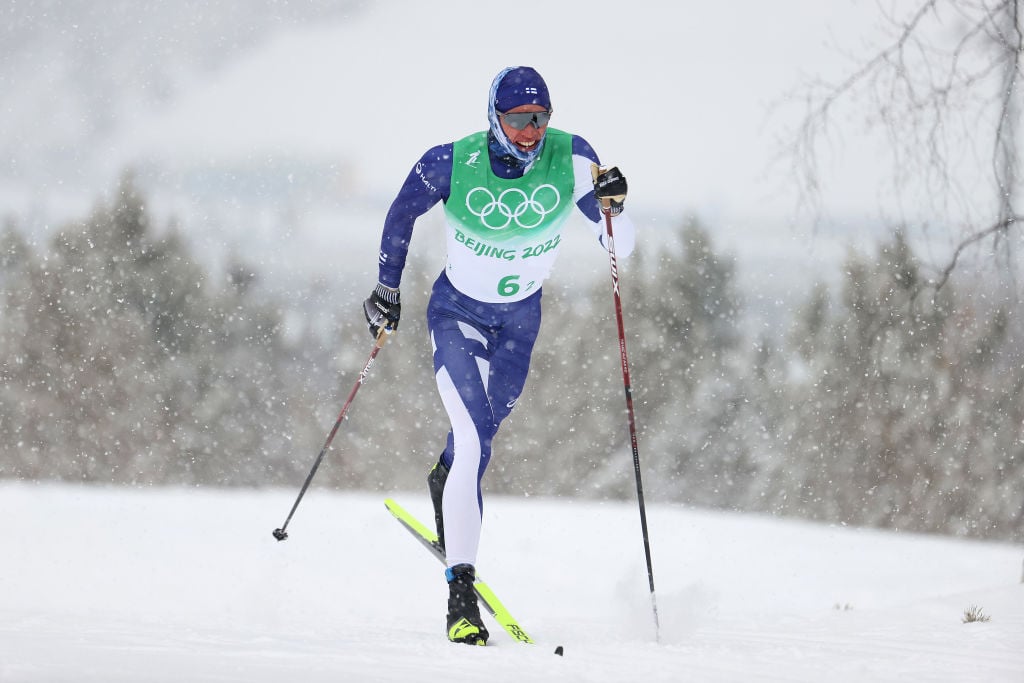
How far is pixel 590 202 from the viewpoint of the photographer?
417 centimetres

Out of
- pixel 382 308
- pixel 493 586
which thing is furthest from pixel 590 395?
pixel 382 308

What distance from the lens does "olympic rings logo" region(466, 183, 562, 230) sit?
13.1 feet

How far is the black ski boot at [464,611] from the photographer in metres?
3.45

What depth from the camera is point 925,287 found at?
6.23m

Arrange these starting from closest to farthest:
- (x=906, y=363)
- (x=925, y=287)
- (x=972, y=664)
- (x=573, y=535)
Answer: (x=972, y=664) → (x=925, y=287) → (x=573, y=535) → (x=906, y=363)

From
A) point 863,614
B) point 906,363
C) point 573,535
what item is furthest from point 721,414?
point 863,614

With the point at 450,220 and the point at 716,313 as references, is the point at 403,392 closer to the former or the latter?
the point at 716,313

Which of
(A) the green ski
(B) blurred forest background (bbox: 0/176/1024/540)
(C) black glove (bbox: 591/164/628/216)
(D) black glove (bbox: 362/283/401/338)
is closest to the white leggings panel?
(A) the green ski

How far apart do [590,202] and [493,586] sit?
12.9 feet

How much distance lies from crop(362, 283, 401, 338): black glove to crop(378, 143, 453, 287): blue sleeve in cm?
4

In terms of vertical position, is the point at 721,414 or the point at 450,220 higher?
the point at 450,220

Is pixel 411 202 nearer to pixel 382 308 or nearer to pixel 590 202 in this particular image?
pixel 382 308

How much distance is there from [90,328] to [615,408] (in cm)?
1937

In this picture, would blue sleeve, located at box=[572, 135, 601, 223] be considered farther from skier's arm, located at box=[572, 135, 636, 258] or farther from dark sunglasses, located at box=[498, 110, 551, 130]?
dark sunglasses, located at box=[498, 110, 551, 130]
